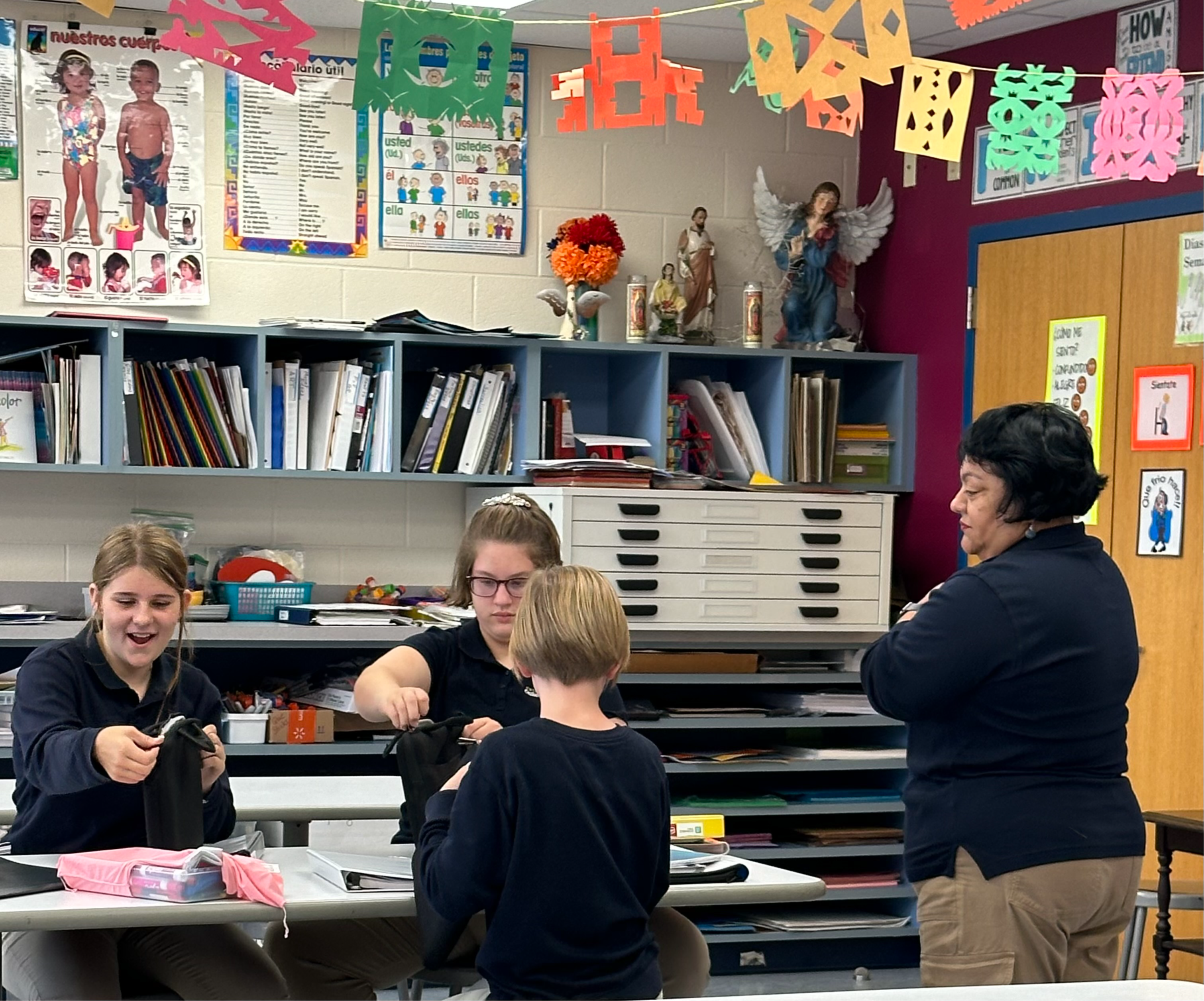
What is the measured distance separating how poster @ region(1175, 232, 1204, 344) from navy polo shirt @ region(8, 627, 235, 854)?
268 centimetres

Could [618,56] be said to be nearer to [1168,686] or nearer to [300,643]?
[300,643]

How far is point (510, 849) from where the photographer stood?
2.21m

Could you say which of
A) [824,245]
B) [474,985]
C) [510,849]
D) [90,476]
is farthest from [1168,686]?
[90,476]

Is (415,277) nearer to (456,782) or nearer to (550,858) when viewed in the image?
(456,782)

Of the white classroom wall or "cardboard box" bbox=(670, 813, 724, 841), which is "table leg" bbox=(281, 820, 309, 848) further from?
the white classroom wall

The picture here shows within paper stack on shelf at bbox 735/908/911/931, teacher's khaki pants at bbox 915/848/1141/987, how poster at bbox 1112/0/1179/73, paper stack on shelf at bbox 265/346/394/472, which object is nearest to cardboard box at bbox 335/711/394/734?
paper stack on shelf at bbox 265/346/394/472

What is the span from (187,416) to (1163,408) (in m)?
2.55

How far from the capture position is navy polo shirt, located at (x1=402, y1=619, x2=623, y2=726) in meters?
2.94

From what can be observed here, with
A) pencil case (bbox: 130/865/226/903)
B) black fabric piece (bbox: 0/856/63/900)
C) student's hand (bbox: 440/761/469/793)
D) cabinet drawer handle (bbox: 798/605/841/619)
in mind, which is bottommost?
black fabric piece (bbox: 0/856/63/900)

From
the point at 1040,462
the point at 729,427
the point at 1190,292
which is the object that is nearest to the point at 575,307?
the point at 729,427

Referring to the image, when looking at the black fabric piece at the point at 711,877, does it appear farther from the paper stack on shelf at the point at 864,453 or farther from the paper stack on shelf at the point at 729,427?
the paper stack on shelf at the point at 864,453

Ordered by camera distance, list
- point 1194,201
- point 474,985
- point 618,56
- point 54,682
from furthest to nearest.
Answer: point 1194,201, point 618,56, point 474,985, point 54,682

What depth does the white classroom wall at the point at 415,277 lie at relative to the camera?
471cm

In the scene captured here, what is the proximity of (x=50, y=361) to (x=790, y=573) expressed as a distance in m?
2.07
